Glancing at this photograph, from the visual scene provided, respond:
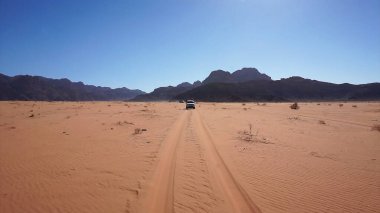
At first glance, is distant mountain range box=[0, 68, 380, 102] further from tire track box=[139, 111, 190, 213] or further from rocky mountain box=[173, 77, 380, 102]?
tire track box=[139, 111, 190, 213]

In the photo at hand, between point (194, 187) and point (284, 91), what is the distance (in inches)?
6060

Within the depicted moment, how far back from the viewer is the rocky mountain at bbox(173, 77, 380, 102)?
13438 cm

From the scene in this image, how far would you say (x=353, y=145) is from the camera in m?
12.7

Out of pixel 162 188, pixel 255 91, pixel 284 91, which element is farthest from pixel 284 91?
pixel 162 188

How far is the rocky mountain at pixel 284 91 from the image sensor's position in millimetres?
134375

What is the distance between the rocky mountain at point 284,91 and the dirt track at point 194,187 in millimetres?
124907

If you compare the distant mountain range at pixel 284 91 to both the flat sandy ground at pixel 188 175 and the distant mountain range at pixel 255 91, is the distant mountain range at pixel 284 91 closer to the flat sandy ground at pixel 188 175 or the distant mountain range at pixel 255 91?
the distant mountain range at pixel 255 91

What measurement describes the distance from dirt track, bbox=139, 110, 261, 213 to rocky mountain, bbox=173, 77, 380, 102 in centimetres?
12491

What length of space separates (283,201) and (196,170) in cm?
282

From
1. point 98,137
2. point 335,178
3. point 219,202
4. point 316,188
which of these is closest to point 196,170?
point 219,202

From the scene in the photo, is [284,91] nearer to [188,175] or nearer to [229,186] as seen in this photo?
[188,175]

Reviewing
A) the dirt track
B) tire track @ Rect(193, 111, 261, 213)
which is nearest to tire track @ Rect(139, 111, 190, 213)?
the dirt track

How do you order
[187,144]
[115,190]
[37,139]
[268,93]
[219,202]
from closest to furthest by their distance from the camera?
[219,202], [115,190], [187,144], [37,139], [268,93]

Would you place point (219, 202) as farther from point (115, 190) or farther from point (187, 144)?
point (187, 144)
